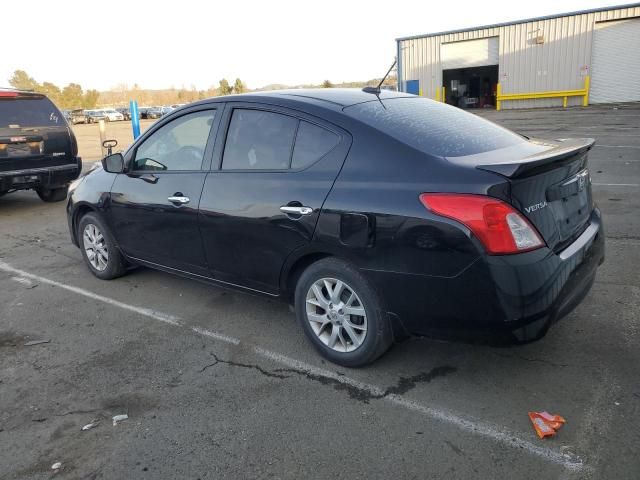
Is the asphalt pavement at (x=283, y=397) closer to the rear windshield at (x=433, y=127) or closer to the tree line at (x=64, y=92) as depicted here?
the rear windshield at (x=433, y=127)

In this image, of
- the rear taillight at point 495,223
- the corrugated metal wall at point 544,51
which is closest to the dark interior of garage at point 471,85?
the corrugated metal wall at point 544,51

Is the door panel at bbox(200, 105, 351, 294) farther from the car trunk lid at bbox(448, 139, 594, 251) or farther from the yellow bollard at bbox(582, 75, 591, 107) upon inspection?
the yellow bollard at bbox(582, 75, 591, 107)

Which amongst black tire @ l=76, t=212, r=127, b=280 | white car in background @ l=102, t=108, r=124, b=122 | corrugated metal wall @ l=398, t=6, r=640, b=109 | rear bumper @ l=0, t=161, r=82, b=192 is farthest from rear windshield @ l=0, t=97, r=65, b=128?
white car in background @ l=102, t=108, r=124, b=122

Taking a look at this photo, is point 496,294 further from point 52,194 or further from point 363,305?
point 52,194

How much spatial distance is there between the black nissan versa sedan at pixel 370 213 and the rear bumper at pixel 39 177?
4731mm

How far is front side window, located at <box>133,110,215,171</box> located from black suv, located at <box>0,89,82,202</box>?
466 centimetres

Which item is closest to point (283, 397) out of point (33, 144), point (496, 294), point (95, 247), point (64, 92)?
point (496, 294)

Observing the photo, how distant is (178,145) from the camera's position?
14.0 ft

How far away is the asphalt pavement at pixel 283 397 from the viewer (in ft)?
8.36

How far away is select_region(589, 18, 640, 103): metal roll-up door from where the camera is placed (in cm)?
2872

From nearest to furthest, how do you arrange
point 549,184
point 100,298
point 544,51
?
point 549,184
point 100,298
point 544,51

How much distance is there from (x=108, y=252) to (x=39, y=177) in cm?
422

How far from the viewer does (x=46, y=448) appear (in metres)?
2.77

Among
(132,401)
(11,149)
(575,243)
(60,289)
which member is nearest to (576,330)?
(575,243)
